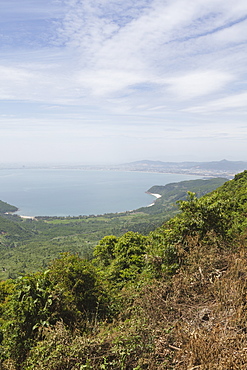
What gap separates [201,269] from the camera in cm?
516

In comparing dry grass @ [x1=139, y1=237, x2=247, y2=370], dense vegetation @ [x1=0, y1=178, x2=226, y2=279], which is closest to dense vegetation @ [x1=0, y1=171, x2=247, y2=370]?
dry grass @ [x1=139, y1=237, x2=247, y2=370]

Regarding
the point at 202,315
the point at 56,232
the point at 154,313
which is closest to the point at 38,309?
the point at 154,313

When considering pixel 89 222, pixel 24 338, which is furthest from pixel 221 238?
pixel 89 222

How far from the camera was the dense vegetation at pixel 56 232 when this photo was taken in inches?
2680

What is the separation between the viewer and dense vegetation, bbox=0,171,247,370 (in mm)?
3199

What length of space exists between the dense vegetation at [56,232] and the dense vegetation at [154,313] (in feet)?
178

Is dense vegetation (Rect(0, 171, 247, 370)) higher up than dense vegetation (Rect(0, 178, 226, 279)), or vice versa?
dense vegetation (Rect(0, 171, 247, 370))

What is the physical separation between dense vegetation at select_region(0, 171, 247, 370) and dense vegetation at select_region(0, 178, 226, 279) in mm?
54136

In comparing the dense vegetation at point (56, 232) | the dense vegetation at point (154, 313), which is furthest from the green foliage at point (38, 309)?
the dense vegetation at point (56, 232)

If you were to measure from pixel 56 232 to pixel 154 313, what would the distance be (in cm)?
10255

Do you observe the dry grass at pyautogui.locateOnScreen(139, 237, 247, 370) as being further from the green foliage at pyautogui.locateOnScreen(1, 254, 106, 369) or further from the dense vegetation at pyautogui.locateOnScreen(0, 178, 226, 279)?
the dense vegetation at pyautogui.locateOnScreen(0, 178, 226, 279)

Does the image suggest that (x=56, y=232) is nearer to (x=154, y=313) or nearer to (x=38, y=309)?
(x=38, y=309)

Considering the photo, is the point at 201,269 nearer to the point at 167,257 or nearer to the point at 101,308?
the point at 167,257

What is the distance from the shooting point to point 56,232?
101 m
